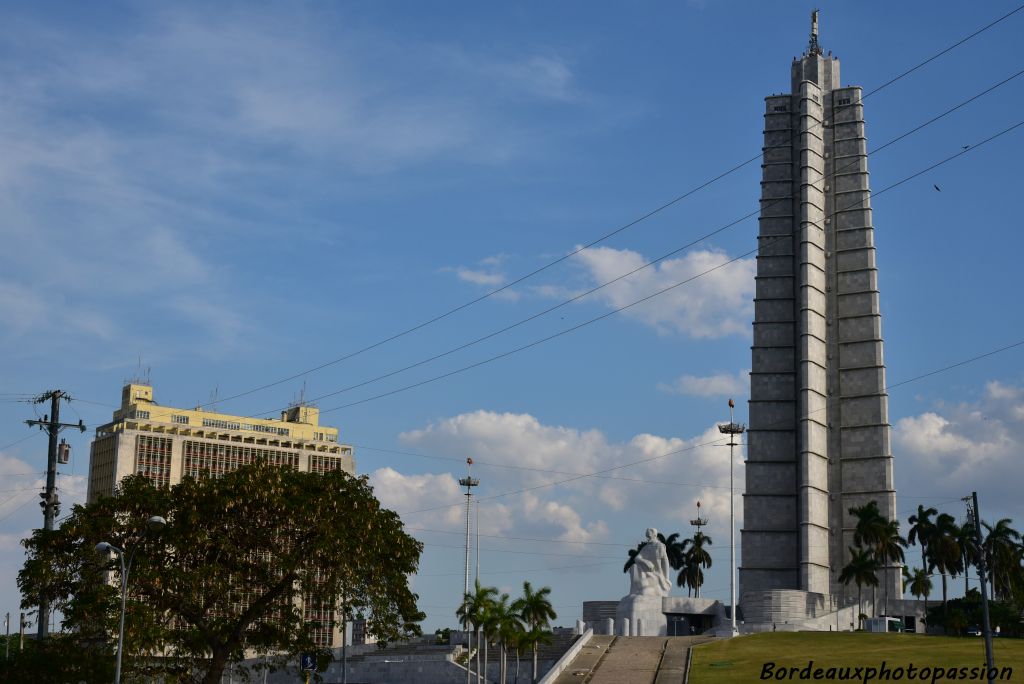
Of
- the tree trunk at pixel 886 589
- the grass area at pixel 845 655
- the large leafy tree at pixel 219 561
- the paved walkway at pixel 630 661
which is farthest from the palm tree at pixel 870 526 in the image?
the large leafy tree at pixel 219 561

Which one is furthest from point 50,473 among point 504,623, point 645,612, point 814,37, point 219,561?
point 814,37

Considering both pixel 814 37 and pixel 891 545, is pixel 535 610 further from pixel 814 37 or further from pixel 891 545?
pixel 814 37

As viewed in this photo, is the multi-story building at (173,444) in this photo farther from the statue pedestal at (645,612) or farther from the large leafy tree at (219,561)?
the large leafy tree at (219,561)

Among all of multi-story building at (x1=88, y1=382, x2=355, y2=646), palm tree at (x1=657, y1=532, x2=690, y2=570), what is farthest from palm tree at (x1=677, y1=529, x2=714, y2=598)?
multi-story building at (x1=88, y1=382, x2=355, y2=646)

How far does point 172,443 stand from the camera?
518 feet

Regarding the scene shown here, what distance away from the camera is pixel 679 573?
420ft

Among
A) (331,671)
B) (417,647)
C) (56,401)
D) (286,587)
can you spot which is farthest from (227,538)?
(417,647)

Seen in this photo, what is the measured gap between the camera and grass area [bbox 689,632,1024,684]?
193ft

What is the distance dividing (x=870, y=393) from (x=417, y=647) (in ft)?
169

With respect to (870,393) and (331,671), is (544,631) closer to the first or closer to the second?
(331,671)

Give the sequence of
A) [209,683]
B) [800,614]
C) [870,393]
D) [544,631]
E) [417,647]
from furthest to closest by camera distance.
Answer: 1. [870,393]
2. [800,614]
3. [417,647]
4. [544,631]
5. [209,683]

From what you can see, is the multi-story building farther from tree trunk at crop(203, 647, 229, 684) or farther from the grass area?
tree trunk at crop(203, 647, 229, 684)

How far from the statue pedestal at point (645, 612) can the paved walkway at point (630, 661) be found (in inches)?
428

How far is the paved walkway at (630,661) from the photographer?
210 ft
